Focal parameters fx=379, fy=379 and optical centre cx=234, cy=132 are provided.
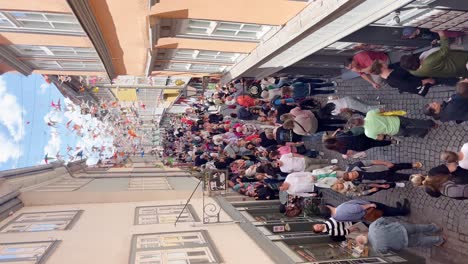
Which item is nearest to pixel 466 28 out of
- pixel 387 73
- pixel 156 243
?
pixel 387 73

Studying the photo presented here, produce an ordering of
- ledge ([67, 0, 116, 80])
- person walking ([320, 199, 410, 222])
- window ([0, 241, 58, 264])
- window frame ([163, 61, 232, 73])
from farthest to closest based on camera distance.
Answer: window frame ([163, 61, 232, 73]) < ledge ([67, 0, 116, 80]) < person walking ([320, 199, 410, 222]) < window ([0, 241, 58, 264])

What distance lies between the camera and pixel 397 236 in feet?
24.2

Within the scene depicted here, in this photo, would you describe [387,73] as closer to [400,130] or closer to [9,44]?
[400,130]

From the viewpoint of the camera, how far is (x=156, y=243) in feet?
31.9

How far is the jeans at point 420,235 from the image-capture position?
7559 millimetres

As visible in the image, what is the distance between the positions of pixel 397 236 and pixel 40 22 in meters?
10.4

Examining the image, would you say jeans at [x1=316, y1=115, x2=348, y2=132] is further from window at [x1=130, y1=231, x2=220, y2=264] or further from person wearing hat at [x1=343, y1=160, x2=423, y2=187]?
window at [x1=130, y1=231, x2=220, y2=264]

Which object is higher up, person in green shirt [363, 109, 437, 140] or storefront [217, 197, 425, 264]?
person in green shirt [363, 109, 437, 140]

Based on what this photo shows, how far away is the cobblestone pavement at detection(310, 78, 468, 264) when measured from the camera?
748 cm

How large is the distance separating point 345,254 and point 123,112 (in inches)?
1323

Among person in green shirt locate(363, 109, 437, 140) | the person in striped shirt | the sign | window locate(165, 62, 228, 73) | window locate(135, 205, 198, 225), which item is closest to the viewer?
person in green shirt locate(363, 109, 437, 140)

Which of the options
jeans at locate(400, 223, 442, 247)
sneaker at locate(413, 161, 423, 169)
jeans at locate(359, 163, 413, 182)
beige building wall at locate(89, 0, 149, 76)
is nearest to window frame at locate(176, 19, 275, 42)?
beige building wall at locate(89, 0, 149, 76)

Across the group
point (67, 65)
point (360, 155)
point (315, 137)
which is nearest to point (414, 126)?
point (360, 155)

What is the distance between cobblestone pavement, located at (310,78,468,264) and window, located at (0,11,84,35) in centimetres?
829
